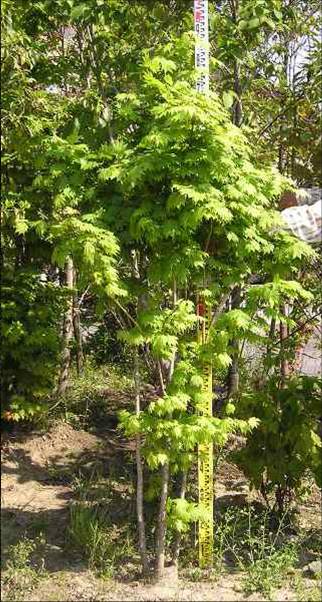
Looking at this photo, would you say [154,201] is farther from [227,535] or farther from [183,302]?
[227,535]

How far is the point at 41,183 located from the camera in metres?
4.42

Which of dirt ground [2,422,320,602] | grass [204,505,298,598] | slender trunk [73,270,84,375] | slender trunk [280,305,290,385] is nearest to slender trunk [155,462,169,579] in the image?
dirt ground [2,422,320,602]

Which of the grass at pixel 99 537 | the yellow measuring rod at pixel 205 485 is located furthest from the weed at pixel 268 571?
the grass at pixel 99 537

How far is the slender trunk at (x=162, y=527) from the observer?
4.59m

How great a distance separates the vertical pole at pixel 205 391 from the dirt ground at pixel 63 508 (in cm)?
25

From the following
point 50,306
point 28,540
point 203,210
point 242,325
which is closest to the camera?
point 203,210

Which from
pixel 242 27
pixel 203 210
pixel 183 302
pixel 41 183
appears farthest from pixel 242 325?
pixel 242 27

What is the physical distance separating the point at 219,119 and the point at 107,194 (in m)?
0.81

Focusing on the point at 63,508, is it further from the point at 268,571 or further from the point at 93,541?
the point at 268,571

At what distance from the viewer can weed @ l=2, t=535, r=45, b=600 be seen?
437 centimetres

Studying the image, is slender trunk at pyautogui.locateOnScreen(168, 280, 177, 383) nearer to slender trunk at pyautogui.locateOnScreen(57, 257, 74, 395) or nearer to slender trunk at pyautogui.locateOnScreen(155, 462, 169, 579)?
slender trunk at pyautogui.locateOnScreen(155, 462, 169, 579)

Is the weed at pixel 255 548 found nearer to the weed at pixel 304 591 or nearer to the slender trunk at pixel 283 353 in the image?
the weed at pixel 304 591

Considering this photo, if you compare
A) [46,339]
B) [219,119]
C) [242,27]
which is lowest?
[46,339]

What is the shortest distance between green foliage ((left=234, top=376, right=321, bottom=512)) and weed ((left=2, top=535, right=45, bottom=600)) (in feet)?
4.96
